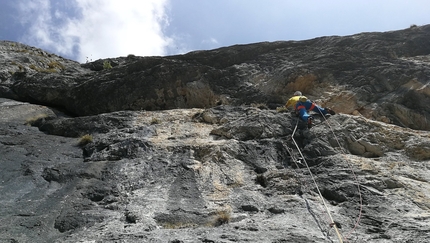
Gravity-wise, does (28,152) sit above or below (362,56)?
below

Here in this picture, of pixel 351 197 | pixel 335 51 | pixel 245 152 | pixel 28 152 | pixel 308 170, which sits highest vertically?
pixel 335 51

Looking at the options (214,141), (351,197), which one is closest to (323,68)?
(214,141)


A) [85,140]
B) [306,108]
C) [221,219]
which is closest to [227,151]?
[221,219]

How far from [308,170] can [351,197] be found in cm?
138

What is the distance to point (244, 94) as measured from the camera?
17578 mm

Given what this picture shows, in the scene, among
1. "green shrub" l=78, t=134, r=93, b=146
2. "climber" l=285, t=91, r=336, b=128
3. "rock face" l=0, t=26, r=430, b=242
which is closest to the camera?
"rock face" l=0, t=26, r=430, b=242

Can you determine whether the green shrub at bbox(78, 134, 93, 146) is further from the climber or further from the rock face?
the climber

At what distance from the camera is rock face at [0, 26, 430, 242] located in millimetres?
7531

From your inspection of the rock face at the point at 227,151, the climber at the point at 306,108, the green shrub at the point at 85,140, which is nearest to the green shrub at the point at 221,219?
the rock face at the point at 227,151

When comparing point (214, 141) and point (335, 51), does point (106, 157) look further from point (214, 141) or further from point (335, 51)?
point (335, 51)

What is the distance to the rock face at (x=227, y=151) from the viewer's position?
297 inches

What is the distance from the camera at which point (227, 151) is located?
10.6 m

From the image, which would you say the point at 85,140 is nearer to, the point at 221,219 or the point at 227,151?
the point at 227,151

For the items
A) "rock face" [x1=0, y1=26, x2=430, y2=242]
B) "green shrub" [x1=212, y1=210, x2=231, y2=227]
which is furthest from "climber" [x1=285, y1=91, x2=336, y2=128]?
"green shrub" [x1=212, y1=210, x2=231, y2=227]
